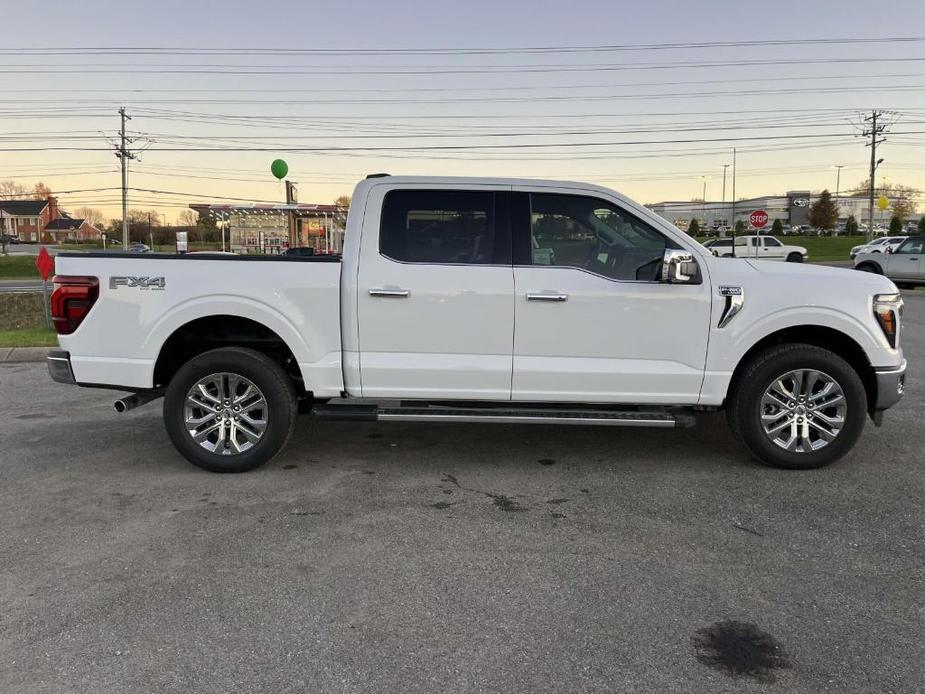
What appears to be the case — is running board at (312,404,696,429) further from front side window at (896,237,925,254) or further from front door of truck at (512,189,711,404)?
front side window at (896,237,925,254)

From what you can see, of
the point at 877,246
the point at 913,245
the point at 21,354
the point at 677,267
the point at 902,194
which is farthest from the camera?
the point at 902,194

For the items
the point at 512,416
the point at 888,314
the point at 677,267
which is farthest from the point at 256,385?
the point at 888,314

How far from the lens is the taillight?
4625 mm

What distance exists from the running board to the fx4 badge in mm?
1355

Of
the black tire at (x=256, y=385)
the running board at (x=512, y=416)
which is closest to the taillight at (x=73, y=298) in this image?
the black tire at (x=256, y=385)

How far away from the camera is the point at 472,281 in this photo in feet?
15.0

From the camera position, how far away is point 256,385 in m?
4.71

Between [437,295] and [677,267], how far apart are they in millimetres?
1579

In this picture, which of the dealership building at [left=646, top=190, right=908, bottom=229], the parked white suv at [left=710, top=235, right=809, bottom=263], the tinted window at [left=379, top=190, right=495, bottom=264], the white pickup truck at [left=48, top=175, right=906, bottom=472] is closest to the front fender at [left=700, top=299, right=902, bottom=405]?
the white pickup truck at [left=48, top=175, right=906, bottom=472]

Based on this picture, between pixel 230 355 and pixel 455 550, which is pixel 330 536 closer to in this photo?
pixel 455 550

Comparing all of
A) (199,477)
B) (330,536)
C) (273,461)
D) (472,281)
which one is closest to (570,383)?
(472,281)

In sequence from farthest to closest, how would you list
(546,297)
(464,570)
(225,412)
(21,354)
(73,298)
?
1. (21,354)
2. (225,412)
3. (73,298)
4. (546,297)
5. (464,570)

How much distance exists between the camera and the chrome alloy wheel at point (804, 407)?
4.68 meters

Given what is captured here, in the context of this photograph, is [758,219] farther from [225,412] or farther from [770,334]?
[225,412]
